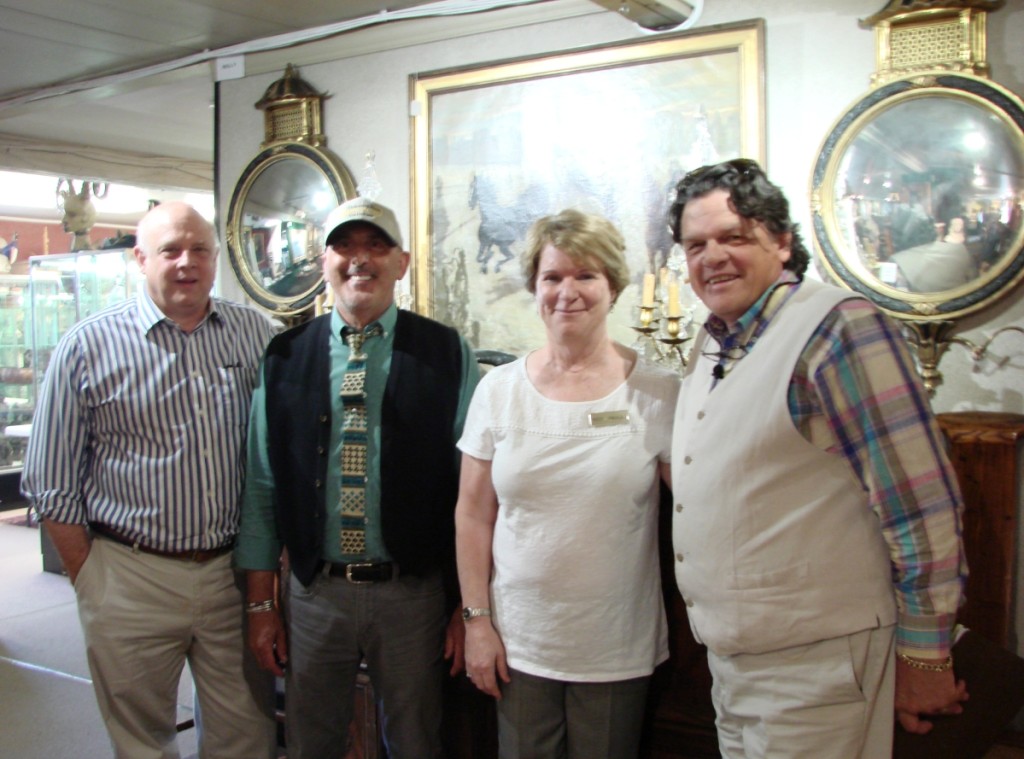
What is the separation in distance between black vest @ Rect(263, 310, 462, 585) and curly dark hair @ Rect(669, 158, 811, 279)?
28.5 inches

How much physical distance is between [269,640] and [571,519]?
2.92 ft

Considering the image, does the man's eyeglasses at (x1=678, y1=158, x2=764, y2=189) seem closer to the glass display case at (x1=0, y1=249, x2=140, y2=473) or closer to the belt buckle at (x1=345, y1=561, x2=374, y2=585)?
the belt buckle at (x1=345, y1=561, x2=374, y2=585)

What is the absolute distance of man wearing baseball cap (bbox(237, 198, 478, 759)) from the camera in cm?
195

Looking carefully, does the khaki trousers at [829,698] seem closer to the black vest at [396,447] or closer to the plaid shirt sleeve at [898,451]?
the plaid shirt sleeve at [898,451]

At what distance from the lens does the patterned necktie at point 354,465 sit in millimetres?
1953

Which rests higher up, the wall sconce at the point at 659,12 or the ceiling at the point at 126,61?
the ceiling at the point at 126,61

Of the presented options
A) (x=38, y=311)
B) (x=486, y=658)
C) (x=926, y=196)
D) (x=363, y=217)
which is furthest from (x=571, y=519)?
(x=38, y=311)

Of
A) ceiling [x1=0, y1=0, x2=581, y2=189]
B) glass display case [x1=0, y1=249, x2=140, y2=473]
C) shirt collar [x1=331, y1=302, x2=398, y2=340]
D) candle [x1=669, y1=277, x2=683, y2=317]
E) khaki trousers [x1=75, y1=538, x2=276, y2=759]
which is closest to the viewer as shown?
shirt collar [x1=331, y1=302, x2=398, y2=340]

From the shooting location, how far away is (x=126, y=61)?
445 centimetres

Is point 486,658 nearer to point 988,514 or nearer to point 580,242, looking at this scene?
point 580,242


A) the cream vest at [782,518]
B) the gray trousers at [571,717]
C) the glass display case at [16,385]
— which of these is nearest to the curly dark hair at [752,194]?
the cream vest at [782,518]

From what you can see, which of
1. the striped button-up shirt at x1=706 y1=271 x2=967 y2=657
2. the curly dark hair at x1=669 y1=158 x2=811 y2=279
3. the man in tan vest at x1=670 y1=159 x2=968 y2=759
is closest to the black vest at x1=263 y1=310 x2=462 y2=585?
the man in tan vest at x1=670 y1=159 x2=968 y2=759

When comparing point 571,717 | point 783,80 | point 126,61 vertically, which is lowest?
point 571,717

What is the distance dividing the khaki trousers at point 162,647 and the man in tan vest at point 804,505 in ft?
4.02
